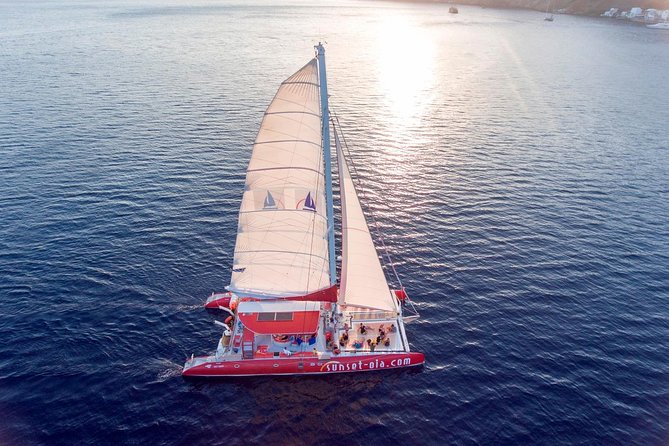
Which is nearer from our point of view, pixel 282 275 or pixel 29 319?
pixel 282 275

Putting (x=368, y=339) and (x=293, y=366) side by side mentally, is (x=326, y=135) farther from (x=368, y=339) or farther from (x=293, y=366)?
(x=293, y=366)

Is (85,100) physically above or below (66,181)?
above

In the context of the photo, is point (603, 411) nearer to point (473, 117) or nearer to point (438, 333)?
point (438, 333)

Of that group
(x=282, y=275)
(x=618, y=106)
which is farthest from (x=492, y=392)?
(x=618, y=106)

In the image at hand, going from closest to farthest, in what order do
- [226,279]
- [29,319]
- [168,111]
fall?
[29,319]
[226,279]
[168,111]

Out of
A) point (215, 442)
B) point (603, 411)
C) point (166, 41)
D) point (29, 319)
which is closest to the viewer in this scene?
point (215, 442)

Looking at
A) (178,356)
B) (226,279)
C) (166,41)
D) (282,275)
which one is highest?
(166,41)
